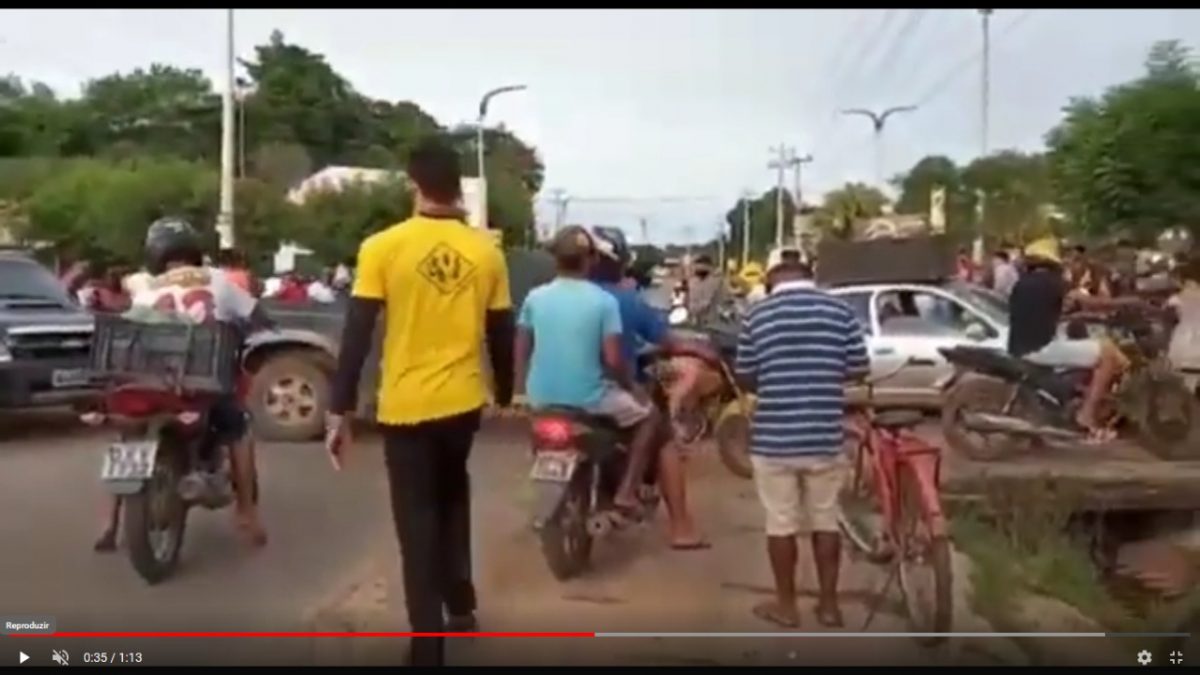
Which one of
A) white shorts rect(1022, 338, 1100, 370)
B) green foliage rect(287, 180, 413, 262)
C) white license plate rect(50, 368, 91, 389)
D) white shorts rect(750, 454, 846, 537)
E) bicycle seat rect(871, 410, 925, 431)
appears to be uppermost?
green foliage rect(287, 180, 413, 262)

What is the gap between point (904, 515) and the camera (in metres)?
5.95

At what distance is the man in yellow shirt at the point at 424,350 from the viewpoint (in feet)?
15.9

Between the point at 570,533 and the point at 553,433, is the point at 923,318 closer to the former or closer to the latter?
the point at 570,533

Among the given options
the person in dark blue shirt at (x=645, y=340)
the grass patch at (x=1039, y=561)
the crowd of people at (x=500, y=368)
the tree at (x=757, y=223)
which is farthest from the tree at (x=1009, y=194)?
the crowd of people at (x=500, y=368)

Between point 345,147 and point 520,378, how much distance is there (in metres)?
1.41

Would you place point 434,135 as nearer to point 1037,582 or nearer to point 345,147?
point 345,147

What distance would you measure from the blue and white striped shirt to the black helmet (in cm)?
224

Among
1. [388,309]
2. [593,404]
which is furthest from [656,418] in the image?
[388,309]

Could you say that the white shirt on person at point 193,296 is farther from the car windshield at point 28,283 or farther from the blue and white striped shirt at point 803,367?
the car windshield at point 28,283

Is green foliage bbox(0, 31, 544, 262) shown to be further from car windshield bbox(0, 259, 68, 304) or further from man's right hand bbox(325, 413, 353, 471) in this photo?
car windshield bbox(0, 259, 68, 304)

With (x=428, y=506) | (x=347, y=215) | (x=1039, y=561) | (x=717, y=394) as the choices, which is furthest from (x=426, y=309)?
(x=717, y=394)

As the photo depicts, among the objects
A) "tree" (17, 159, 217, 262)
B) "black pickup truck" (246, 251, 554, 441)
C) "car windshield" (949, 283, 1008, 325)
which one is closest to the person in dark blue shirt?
"tree" (17, 159, 217, 262)

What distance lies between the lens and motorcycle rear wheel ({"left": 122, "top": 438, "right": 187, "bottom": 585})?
20.1 ft

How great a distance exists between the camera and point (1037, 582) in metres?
6.49
